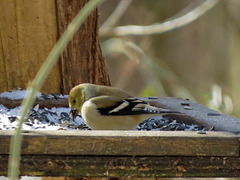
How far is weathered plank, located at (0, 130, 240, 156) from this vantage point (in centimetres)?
255

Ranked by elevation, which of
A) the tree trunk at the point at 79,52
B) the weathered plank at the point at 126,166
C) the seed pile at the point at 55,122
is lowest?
the weathered plank at the point at 126,166

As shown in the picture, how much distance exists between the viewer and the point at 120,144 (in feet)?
8.42

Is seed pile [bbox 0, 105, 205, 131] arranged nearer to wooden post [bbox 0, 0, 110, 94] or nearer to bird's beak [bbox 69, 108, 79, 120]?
bird's beak [bbox 69, 108, 79, 120]

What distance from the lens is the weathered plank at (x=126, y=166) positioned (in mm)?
2559

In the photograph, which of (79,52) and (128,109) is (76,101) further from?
(79,52)

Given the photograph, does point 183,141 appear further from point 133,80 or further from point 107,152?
point 133,80

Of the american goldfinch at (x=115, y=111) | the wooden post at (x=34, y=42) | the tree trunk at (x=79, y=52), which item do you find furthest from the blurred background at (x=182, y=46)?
the american goldfinch at (x=115, y=111)

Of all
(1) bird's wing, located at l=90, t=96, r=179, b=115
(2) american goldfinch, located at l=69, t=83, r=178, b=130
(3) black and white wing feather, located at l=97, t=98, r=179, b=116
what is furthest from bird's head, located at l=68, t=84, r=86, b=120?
(3) black and white wing feather, located at l=97, t=98, r=179, b=116

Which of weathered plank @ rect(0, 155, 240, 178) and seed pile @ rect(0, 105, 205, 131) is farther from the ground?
seed pile @ rect(0, 105, 205, 131)

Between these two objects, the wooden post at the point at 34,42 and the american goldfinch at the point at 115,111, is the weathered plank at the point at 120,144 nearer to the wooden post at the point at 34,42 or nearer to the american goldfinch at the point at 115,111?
the american goldfinch at the point at 115,111

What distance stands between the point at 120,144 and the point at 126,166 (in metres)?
0.11

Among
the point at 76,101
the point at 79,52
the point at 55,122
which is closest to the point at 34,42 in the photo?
the point at 79,52

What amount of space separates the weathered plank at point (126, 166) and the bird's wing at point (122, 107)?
0.80 metres

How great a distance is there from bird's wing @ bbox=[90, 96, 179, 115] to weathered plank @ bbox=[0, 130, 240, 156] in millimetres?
755
